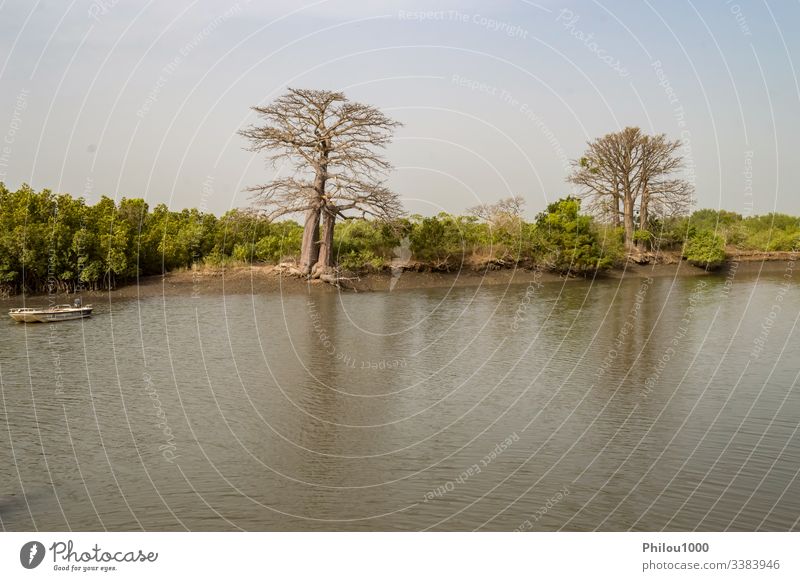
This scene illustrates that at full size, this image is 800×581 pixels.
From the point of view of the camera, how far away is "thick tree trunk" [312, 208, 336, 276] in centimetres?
4841

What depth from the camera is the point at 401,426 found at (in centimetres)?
1753

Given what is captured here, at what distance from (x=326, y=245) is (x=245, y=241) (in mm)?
8173

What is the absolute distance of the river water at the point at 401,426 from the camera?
12898 mm

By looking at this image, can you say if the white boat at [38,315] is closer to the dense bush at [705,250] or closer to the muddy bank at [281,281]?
the muddy bank at [281,281]

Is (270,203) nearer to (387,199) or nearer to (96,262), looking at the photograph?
(387,199)

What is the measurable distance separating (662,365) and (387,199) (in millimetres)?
26909

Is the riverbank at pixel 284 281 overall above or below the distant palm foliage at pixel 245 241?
below

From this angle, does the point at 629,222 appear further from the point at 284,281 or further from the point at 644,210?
the point at 284,281

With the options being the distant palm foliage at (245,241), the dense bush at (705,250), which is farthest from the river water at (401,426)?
the dense bush at (705,250)

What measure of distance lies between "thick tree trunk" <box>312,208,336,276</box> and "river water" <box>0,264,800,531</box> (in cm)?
1600

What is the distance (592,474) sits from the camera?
14.3 m

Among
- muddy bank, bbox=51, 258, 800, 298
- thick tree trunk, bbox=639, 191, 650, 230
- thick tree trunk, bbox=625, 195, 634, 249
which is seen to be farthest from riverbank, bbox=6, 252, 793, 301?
thick tree trunk, bbox=639, 191, 650, 230

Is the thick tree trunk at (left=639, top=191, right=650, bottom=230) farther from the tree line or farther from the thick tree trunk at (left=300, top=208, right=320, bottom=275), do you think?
the thick tree trunk at (left=300, top=208, right=320, bottom=275)

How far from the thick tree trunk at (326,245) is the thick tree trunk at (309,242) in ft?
1.45
